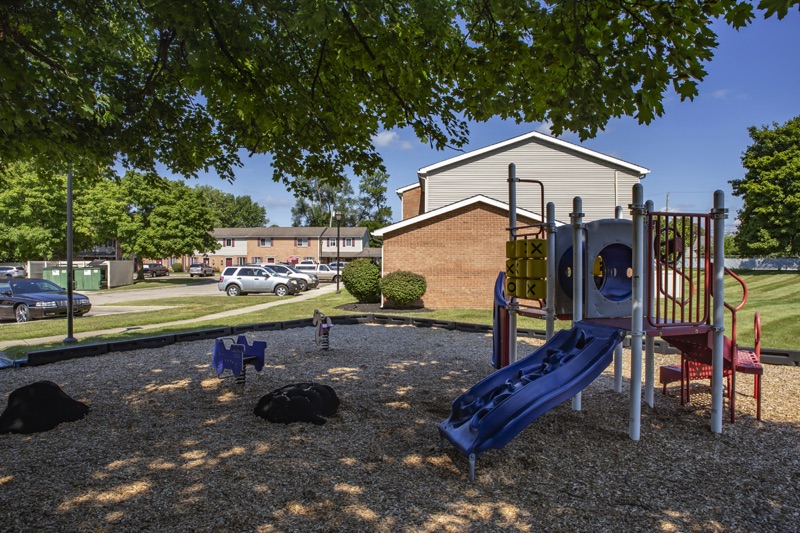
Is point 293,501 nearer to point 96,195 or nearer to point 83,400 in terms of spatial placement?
point 83,400

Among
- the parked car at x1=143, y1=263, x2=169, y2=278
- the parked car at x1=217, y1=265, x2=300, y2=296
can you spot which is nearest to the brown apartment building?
the parked car at x1=143, y1=263, x2=169, y2=278

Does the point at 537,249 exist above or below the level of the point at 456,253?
below

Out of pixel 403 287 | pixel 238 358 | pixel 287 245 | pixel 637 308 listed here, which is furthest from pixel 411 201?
pixel 287 245

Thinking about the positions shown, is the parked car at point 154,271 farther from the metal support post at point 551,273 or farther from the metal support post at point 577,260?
the metal support post at point 577,260

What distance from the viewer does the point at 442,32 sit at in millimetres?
6230

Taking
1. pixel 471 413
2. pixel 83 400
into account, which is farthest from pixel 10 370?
pixel 471 413

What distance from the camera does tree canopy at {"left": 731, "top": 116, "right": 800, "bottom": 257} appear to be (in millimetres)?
41188

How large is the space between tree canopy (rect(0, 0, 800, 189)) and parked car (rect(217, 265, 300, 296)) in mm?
20132

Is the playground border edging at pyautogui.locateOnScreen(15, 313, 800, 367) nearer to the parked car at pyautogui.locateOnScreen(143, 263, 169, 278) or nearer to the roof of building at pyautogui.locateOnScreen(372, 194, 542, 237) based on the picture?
the roof of building at pyautogui.locateOnScreen(372, 194, 542, 237)

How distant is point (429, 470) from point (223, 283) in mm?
25637

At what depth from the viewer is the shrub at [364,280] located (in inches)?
779

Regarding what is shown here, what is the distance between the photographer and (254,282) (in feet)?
93.1

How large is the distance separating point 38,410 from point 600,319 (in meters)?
6.17

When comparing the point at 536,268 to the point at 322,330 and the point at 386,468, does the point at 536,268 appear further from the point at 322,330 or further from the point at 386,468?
the point at 322,330
